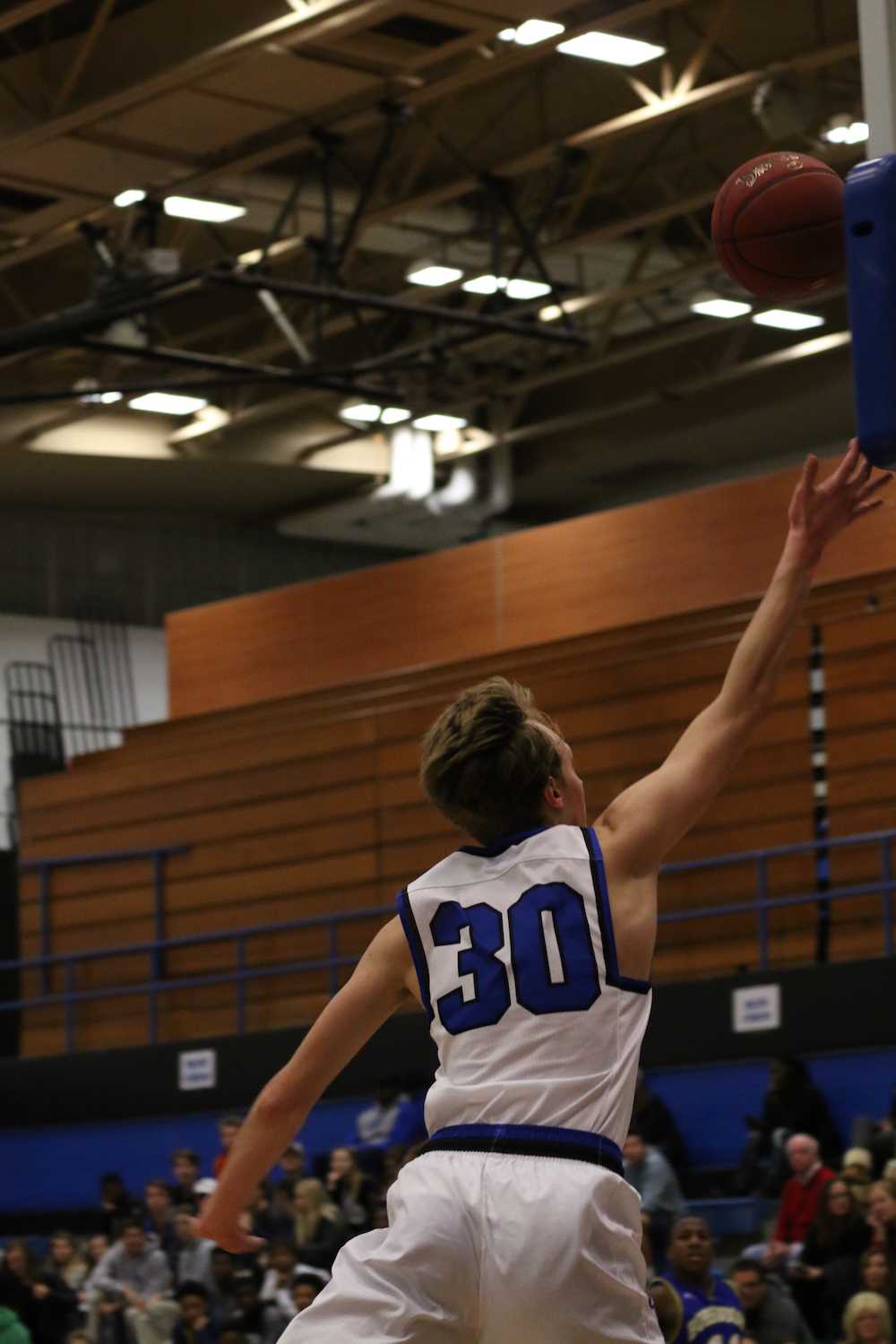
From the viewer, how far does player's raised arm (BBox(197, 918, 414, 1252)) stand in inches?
137

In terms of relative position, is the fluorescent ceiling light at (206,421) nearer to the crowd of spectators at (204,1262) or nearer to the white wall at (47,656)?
the white wall at (47,656)

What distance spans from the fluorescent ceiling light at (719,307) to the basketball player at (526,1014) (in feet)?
57.8

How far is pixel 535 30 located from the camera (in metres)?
15.4

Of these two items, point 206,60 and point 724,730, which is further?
point 206,60

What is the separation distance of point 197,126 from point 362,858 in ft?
19.5

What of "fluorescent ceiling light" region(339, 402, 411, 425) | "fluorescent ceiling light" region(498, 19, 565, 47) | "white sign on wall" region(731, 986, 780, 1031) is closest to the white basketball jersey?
"white sign on wall" region(731, 986, 780, 1031)

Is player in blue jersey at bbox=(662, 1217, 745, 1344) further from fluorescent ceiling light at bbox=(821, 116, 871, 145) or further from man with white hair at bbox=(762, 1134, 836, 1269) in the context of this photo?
fluorescent ceiling light at bbox=(821, 116, 871, 145)

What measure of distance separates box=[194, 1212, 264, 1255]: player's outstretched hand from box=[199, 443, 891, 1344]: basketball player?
78 mm

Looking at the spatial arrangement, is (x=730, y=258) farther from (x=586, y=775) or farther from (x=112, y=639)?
(x=112, y=639)

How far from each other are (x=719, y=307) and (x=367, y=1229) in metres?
10.8

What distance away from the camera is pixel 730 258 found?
4.71m

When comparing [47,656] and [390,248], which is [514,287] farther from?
[47,656]

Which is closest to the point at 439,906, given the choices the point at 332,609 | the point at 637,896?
the point at 637,896

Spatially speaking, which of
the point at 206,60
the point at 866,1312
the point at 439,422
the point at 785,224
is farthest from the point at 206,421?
the point at 785,224
